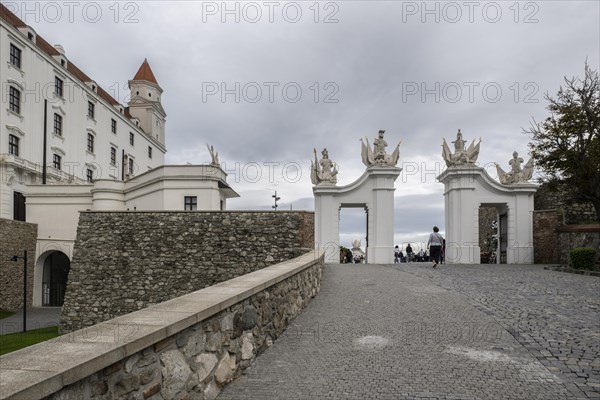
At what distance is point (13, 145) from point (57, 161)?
492cm

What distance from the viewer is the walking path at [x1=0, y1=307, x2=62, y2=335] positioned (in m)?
21.9

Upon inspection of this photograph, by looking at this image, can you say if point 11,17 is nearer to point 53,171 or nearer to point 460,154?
point 53,171

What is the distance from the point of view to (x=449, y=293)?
1042cm

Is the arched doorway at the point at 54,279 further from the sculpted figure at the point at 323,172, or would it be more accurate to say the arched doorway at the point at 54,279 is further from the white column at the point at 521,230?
the white column at the point at 521,230

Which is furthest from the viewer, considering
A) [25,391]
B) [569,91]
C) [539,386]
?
[569,91]

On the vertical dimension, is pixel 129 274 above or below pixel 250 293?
below

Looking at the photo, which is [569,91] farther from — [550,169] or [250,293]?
[250,293]

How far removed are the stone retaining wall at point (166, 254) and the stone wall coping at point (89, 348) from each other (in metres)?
14.4

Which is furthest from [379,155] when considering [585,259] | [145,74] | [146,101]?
[145,74]

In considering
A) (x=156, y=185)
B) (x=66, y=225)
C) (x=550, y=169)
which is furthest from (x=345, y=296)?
(x=66, y=225)

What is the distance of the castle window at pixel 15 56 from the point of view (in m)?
29.9

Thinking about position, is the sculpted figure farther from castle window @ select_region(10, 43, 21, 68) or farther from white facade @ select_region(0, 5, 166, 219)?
castle window @ select_region(10, 43, 21, 68)

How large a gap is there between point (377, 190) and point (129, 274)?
1215cm

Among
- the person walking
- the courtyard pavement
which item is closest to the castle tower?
the person walking
